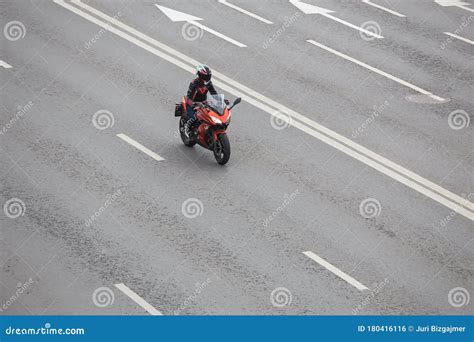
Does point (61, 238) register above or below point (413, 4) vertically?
above

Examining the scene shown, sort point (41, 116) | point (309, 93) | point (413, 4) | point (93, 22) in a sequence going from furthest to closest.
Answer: point (413, 4)
point (93, 22)
point (309, 93)
point (41, 116)

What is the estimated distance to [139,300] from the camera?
53.0 feet

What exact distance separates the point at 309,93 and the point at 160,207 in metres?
7.15

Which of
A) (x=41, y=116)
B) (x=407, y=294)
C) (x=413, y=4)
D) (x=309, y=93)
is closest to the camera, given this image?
(x=407, y=294)

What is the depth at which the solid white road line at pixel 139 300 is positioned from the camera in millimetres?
15859

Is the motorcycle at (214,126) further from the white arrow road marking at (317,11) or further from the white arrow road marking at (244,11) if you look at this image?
the white arrow road marking at (317,11)

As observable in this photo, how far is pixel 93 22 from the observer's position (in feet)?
94.6

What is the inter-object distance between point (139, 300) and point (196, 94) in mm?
6942

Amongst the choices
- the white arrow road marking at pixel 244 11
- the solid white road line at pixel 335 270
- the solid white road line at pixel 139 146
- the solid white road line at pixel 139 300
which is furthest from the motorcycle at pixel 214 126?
the white arrow road marking at pixel 244 11

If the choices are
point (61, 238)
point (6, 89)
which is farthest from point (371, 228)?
point (6, 89)

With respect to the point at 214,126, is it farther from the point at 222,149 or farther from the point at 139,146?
the point at 139,146

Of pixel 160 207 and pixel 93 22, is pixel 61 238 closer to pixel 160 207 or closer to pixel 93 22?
pixel 160 207

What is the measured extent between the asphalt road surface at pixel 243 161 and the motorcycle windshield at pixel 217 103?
114 centimetres

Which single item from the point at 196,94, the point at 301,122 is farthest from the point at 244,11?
the point at 196,94
